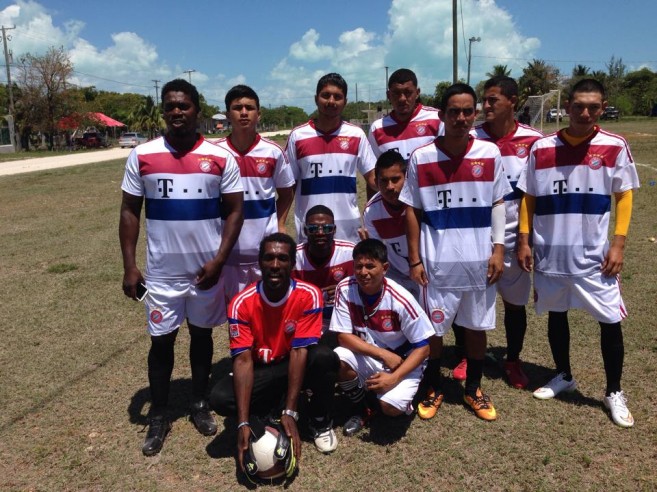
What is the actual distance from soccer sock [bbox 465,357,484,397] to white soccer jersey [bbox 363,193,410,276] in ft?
2.71

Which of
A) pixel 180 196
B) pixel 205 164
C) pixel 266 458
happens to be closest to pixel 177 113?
pixel 205 164

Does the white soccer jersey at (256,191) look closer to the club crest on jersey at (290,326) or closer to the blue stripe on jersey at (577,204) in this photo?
the club crest on jersey at (290,326)

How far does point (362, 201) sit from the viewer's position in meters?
12.4

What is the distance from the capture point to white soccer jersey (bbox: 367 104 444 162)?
181 inches

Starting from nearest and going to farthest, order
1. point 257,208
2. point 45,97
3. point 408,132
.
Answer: point 257,208
point 408,132
point 45,97

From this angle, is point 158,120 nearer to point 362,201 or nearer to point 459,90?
point 362,201

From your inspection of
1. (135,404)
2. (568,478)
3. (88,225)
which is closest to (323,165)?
(135,404)

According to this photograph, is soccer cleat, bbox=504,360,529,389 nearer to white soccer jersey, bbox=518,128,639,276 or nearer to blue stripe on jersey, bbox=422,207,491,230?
white soccer jersey, bbox=518,128,639,276

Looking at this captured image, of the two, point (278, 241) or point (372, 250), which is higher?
point (278, 241)

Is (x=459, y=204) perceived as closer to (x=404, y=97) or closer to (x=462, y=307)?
(x=462, y=307)

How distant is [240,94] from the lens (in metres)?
3.95

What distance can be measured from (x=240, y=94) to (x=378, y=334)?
202 centimetres

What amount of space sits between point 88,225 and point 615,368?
10.9 metres

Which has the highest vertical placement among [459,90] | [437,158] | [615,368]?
[459,90]
